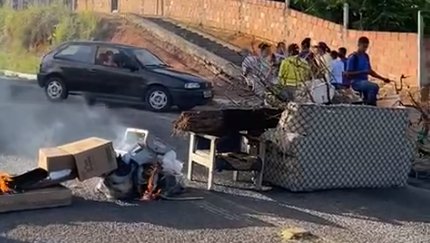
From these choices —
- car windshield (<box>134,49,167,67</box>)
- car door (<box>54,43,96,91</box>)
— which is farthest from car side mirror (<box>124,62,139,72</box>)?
→ car door (<box>54,43,96,91</box>)

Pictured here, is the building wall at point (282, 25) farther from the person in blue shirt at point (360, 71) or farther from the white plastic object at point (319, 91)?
the white plastic object at point (319, 91)

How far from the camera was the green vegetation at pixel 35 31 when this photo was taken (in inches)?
1289

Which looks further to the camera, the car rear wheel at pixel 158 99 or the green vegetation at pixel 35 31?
the green vegetation at pixel 35 31

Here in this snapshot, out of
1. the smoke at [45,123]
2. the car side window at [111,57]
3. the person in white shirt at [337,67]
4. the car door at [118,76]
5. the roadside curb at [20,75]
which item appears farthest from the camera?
the roadside curb at [20,75]

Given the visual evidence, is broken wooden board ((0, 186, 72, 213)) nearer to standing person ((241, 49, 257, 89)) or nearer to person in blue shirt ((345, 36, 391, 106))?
standing person ((241, 49, 257, 89))

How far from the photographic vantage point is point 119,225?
8812 millimetres

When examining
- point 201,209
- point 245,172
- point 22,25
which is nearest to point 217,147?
point 245,172

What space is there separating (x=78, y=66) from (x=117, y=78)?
1173mm

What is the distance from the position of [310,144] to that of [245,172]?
1098 millimetres

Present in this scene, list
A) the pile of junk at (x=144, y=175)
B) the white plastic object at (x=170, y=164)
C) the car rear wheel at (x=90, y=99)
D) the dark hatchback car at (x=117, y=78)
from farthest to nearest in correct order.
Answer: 1. the car rear wheel at (x=90, y=99)
2. the dark hatchback car at (x=117, y=78)
3. the white plastic object at (x=170, y=164)
4. the pile of junk at (x=144, y=175)

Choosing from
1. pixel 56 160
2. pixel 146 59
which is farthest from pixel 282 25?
pixel 56 160

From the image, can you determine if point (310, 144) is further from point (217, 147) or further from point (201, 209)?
point (201, 209)

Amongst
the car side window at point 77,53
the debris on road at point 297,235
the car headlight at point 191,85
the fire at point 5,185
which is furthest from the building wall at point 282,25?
the fire at point 5,185

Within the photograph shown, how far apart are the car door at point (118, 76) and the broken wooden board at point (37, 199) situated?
35.8 ft
